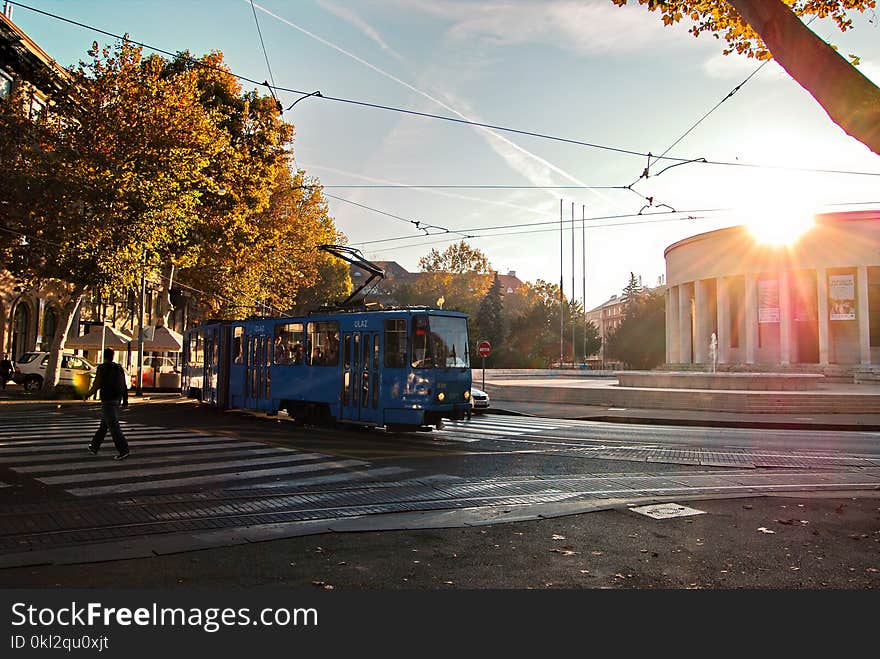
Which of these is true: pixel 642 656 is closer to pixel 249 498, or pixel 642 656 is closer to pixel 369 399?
pixel 249 498

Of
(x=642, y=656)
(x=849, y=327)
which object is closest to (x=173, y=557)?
(x=642, y=656)

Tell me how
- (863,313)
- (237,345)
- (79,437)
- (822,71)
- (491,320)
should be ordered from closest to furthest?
(822,71), (79,437), (237,345), (863,313), (491,320)

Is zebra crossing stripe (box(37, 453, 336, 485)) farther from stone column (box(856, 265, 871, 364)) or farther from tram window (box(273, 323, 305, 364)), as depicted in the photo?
stone column (box(856, 265, 871, 364))

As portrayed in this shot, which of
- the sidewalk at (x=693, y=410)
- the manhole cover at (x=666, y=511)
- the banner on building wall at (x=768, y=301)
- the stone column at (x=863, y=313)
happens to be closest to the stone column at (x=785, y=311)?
the banner on building wall at (x=768, y=301)

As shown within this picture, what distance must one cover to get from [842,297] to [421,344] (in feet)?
157

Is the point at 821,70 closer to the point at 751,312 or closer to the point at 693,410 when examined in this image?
the point at 693,410

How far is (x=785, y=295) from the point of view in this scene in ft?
183

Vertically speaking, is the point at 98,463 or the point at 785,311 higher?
the point at 785,311

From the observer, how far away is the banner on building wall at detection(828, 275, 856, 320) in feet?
175

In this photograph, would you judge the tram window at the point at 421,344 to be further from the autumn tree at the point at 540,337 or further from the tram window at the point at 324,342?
the autumn tree at the point at 540,337

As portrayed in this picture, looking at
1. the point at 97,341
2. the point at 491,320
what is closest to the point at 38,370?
the point at 97,341

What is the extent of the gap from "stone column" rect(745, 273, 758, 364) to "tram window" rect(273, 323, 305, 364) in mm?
46838

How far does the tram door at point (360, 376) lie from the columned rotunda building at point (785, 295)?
1669 inches
